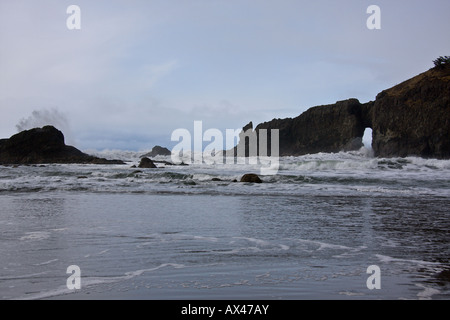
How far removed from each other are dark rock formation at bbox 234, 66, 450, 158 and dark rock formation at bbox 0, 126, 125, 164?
33.5 meters

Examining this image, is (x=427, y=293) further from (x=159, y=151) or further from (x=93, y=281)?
(x=159, y=151)

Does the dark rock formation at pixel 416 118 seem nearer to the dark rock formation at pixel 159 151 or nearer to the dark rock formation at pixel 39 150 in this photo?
the dark rock formation at pixel 39 150

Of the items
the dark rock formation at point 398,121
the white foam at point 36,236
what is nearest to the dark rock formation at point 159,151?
the dark rock formation at point 398,121

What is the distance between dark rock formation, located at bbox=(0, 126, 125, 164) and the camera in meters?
41.9

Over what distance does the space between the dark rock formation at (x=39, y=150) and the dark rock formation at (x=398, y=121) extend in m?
33.5

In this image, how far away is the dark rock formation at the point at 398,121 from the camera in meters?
43.7

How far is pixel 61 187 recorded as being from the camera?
14055 mm

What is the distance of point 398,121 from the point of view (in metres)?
48.3

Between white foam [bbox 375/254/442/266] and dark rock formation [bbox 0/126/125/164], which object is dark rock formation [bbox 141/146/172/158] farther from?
white foam [bbox 375/254/442/266]

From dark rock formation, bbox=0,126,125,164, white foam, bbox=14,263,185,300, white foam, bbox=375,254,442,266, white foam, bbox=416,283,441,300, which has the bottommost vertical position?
white foam, bbox=375,254,442,266

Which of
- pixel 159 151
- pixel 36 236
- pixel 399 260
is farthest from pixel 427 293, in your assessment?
pixel 159 151

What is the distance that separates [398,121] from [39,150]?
43197 millimetres

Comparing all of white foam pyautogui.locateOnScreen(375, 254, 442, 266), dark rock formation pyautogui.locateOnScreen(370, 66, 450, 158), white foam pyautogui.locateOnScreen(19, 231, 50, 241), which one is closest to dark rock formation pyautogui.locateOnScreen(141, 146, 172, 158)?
dark rock formation pyautogui.locateOnScreen(370, 66, 450, 158)
